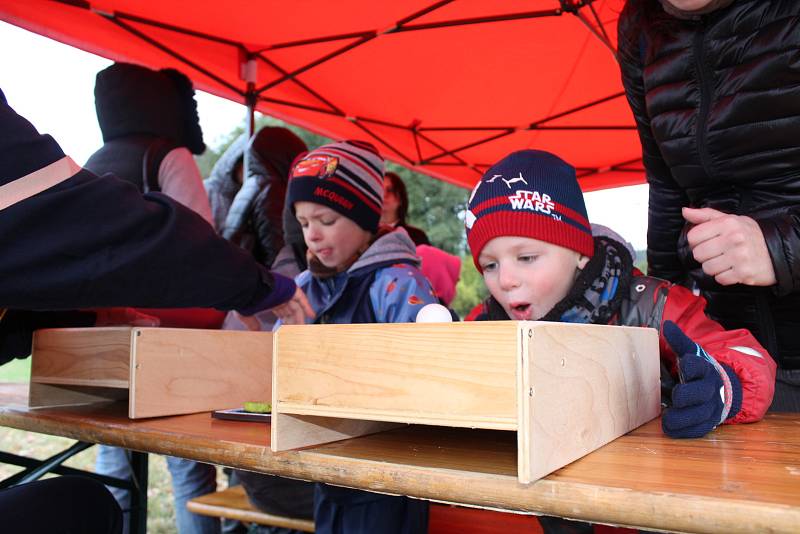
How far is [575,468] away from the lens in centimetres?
82

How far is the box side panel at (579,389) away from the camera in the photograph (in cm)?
76

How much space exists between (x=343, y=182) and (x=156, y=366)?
127cm

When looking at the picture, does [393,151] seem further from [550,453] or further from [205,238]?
[550,453]

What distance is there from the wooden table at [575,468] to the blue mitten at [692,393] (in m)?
0.02

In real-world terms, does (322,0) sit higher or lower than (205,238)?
higher

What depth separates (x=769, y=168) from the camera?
1.46 metres

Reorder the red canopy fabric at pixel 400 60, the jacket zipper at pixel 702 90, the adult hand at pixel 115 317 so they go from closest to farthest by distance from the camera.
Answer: the jacket zipper at pixel 702 90 → the adult hand at pixel 115 317 → the red canopy fabric at pixel 400 60

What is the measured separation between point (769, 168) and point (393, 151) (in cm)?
417

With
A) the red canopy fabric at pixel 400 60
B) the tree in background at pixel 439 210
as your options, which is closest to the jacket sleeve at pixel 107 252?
the red canopy fabric at pixel 400 60

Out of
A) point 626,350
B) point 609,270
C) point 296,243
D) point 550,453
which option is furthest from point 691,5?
point 296,243

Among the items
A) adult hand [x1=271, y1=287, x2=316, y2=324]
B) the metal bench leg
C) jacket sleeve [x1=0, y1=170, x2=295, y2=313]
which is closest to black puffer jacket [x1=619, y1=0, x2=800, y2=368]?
adult hand [x1=271, y1=287, x2=316, y2=324]

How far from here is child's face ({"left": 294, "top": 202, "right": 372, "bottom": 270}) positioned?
2496 mm

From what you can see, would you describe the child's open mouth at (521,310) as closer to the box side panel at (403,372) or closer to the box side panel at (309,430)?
the box side panel at (309,430)

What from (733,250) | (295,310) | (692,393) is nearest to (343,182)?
(295,310)
